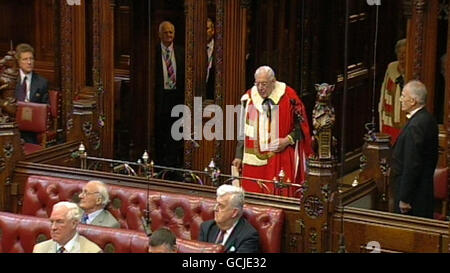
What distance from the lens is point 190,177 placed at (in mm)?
8844

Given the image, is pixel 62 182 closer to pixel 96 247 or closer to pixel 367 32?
pixel 96 247

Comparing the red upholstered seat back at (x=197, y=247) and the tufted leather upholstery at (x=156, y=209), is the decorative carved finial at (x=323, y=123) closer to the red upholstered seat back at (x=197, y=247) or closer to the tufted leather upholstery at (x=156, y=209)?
the tufted leather upholstery at (x=156, y=209)

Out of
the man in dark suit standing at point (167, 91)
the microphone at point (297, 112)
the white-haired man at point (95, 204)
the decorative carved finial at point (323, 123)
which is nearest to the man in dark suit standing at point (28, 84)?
the man in dark suit standing at point (167, 91)

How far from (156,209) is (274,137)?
123 cm

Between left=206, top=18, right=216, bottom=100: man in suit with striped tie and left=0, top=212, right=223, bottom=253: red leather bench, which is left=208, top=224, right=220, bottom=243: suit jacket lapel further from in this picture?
left=206, top=18, right=216, bottom=100: man in suit with striped tie

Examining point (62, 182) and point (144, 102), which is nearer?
point (62, 182)

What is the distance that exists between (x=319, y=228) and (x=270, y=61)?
2.84m

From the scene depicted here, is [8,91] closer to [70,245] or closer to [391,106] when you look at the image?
[70,245]

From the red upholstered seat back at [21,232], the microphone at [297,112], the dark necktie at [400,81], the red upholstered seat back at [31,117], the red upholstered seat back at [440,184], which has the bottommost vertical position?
the red upholstered seat back at [21,232]

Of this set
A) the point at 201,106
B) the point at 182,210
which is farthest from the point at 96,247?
the point at 201,106

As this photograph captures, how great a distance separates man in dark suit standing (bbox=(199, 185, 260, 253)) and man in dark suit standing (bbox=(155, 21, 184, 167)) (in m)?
3.10

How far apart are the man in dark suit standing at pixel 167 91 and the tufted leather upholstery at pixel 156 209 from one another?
2.22 metres

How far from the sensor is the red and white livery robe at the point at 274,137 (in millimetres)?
8195

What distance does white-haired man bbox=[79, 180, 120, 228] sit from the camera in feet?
23.5
